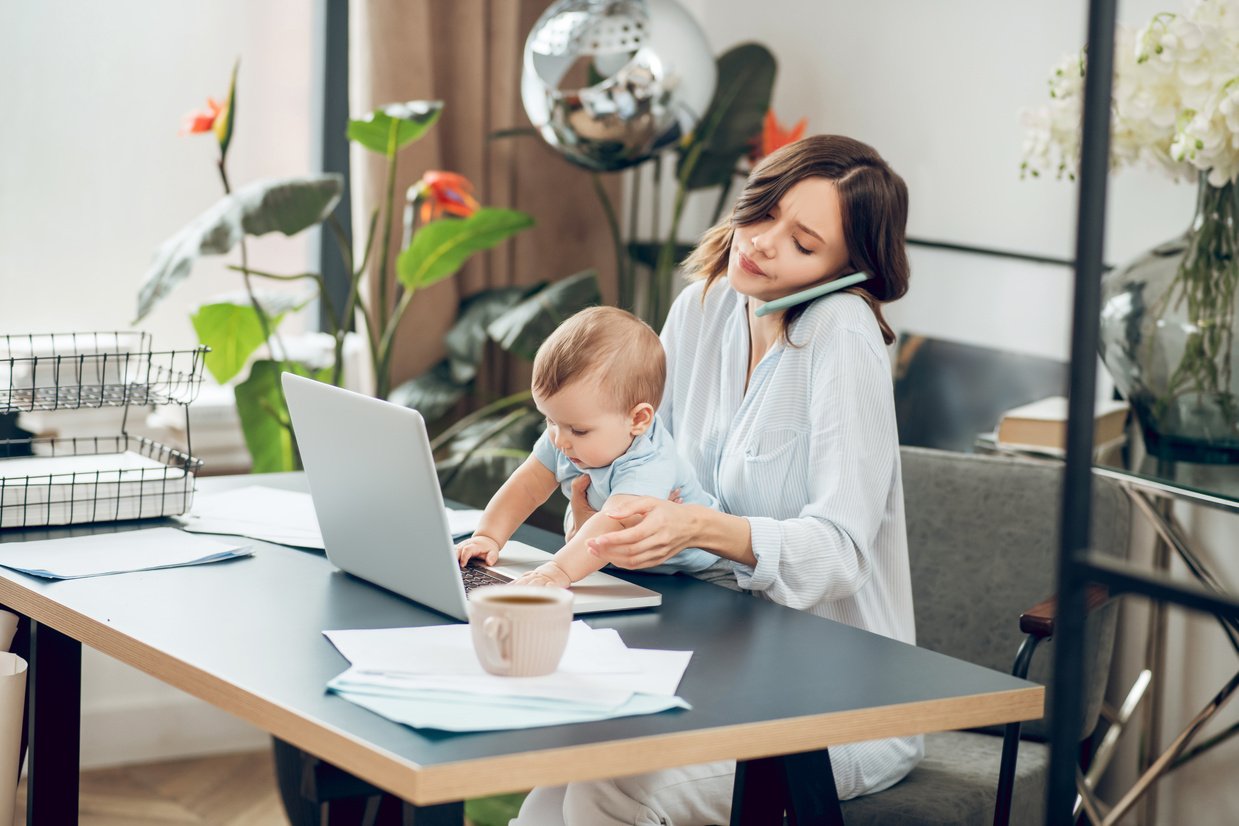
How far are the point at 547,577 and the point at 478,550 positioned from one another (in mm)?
163

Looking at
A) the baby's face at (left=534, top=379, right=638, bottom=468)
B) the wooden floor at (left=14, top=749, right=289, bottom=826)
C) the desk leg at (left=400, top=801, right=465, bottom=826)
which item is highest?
the baby's face at (left=534, top=379, right=638, bottom=468)

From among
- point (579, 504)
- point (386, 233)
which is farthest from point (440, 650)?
point (386, 233)

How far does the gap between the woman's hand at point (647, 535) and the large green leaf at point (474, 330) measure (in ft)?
5.02

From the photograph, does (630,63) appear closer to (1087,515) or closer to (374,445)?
(374,445)

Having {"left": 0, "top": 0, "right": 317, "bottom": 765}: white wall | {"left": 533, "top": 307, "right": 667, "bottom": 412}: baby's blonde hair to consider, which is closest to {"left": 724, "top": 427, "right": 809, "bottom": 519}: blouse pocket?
{"left": 533, "top": 307, "right": 667, "bottom": 412}: baby's blonde hair

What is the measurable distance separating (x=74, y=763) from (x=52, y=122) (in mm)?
1658

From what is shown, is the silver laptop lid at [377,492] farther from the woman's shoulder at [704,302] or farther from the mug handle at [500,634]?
the woman's shoulder at [704,302]

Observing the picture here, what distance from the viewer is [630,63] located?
2441mm

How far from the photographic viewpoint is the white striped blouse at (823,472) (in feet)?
4.90

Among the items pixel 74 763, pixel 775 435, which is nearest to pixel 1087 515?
pixel 775 435

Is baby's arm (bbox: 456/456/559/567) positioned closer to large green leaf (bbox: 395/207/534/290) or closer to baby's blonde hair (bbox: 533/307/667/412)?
baby's blonde hair (bbox: 533/307/667/412)

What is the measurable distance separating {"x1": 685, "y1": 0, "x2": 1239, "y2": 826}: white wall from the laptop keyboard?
1227 millimetres

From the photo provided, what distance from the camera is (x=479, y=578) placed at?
1.46m

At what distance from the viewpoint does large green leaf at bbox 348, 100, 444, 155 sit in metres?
2.56
